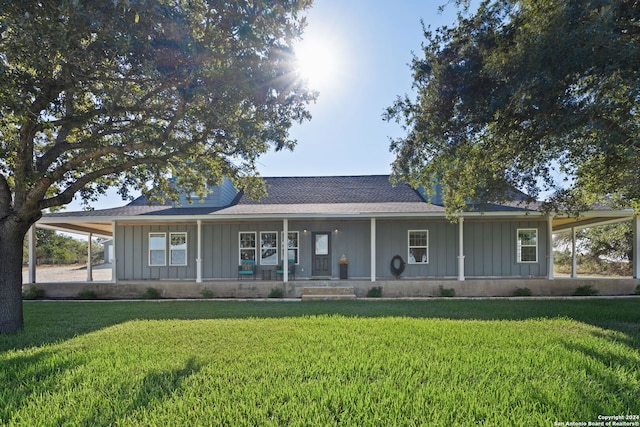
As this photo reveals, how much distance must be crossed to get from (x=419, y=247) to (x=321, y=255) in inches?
144

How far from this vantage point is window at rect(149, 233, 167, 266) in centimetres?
1277

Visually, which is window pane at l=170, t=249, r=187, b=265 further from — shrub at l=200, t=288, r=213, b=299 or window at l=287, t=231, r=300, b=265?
window at l=287, t=231, r=300, b=265

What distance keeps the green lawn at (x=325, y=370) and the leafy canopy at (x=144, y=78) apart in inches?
131

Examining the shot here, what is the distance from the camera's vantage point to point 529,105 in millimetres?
5574

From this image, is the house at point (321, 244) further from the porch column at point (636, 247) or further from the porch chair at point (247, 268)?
the porch column at point (636, 247)

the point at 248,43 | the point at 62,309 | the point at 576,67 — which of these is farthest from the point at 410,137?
the point at 62,309

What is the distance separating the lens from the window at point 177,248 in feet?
41.9

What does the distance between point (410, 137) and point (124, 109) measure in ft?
19.4

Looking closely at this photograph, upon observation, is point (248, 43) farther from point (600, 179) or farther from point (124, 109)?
point (600, 179)

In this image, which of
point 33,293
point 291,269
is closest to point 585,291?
point 291,269

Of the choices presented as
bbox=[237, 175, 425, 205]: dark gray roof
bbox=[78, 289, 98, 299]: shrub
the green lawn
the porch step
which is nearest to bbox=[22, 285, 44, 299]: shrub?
bbox=[78, 289, 98, 299]: shrub

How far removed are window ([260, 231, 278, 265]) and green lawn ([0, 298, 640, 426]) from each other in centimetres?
542

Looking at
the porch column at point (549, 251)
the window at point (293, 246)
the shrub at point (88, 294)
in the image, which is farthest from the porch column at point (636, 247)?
the shrub at point (88, 294)

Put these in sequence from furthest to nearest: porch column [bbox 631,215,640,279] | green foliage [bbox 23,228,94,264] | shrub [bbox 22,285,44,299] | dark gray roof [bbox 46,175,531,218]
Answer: green foliage [bbox 23,228,94,264], dark gray roof [bbox 46,175,531,218], shrub [bbox 22,285,44,299], porch column [bbox 631,215,640,279]
